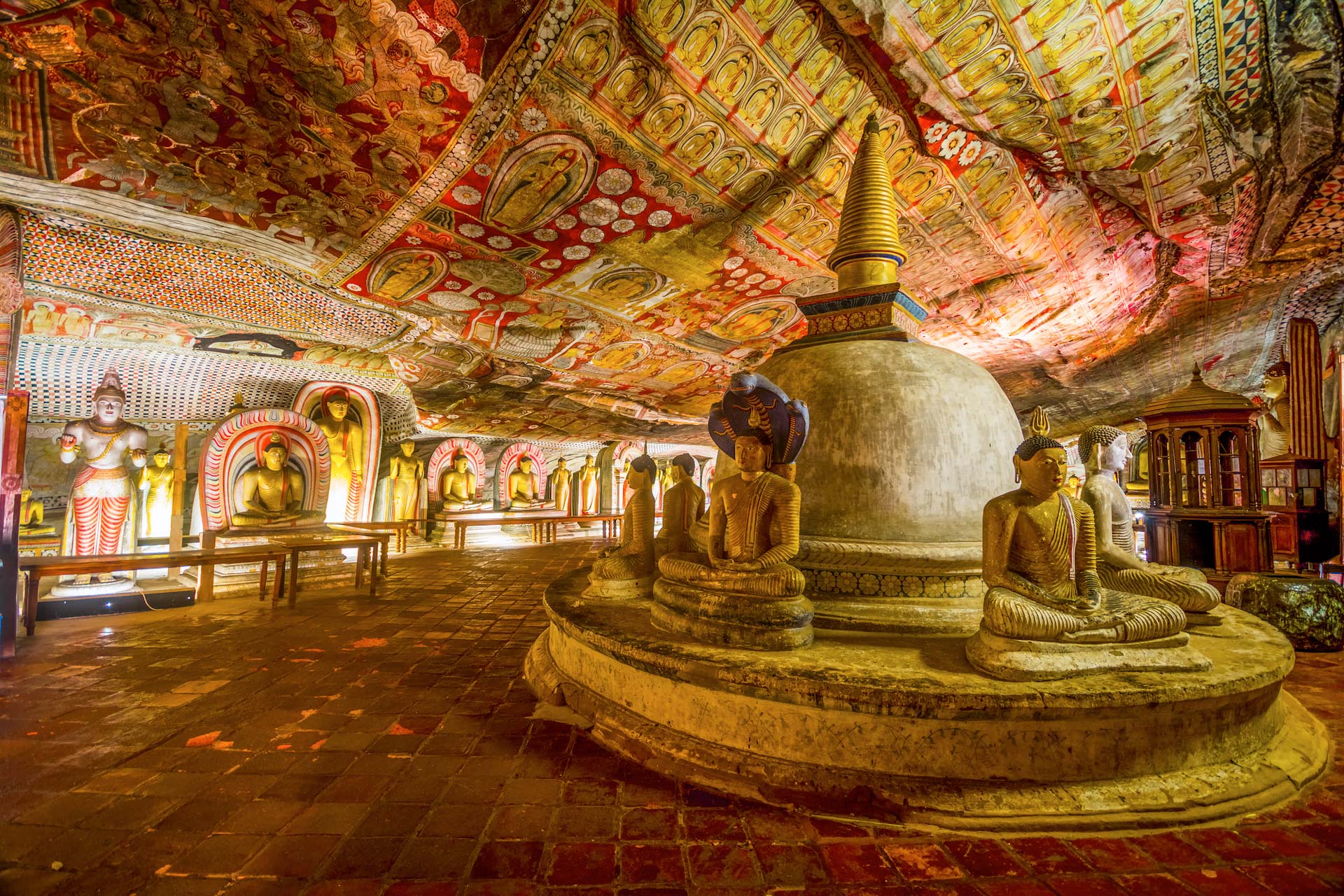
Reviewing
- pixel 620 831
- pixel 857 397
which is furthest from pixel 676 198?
pixel 620 831

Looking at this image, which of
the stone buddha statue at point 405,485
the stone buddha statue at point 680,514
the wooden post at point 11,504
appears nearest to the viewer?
the wooden post at point 11,504

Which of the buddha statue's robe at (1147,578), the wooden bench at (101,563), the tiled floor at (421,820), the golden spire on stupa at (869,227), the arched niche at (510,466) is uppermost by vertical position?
the golden spire on stupa at (869,227)

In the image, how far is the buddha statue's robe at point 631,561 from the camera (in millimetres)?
4004

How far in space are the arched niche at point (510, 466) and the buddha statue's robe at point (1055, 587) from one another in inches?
464

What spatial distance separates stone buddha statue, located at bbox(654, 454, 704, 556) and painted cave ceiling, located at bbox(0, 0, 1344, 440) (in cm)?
329

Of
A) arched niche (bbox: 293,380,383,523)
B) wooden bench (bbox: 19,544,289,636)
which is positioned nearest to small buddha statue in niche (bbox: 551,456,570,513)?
arched niche (bbox: 293,380,383,523)

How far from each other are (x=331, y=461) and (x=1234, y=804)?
10.4 metres

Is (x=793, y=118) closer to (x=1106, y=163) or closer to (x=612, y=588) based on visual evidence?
(x=1106, y=163)

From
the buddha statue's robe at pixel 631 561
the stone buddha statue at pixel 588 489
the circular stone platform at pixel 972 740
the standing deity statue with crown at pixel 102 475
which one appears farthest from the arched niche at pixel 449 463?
the circular stone platform at pixel 972 740

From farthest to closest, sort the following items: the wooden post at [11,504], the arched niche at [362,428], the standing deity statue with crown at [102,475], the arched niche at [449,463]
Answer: the arched niche at [449,463] < the arched niche at [362,428] < the standing deity statue with crown at [102,475] < the wooden post at [11,504]

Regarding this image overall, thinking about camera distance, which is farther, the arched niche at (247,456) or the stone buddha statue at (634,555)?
the arched niche at (247,456)

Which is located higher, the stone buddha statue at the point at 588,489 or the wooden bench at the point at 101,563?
the stone buddha statue at the point at 588,489

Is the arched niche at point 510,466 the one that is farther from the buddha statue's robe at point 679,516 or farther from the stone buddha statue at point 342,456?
the buddha statue's robe at point 679,516

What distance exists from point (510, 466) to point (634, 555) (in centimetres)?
986
